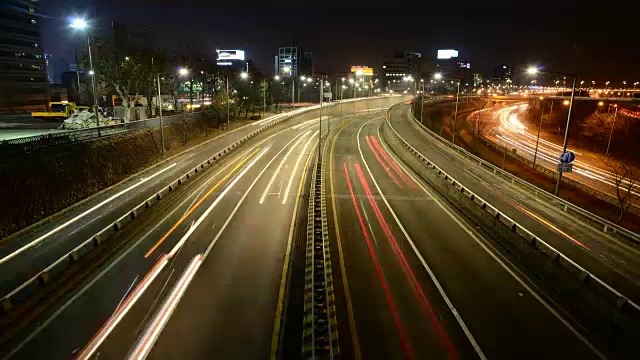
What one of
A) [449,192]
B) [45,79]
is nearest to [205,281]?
[449,192]

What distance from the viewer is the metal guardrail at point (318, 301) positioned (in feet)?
36.0

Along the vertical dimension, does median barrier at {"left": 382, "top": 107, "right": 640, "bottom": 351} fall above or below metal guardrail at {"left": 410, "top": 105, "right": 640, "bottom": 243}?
below

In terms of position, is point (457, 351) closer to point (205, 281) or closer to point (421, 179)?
point (205, 281)

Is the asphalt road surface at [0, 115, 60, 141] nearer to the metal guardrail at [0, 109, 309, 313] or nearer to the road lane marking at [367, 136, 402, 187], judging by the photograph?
the metal guardrail at [0, 109, 309, 313]

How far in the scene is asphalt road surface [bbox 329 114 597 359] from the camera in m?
12.1

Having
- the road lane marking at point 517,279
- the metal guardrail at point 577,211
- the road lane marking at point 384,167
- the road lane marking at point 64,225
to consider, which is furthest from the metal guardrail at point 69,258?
the metal guardrail at point 577,211

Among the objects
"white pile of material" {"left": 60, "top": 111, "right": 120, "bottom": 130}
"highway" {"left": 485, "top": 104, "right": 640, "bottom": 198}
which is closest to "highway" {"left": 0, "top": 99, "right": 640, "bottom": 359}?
"white pile of material" {"left": 60, "top": 111, "right": 120, "bottom": 130}

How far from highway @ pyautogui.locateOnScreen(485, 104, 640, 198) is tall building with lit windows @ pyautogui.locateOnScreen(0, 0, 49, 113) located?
106959 mm

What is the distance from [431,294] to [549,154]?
58870mm

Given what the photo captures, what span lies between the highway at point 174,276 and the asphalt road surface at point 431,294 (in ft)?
10.9

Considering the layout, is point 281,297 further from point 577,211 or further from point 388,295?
point 577,211

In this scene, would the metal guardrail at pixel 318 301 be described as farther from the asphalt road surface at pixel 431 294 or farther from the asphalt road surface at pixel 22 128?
the asphalt road surface at pixel 22 128

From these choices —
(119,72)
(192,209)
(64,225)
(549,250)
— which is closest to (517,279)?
(549,250)

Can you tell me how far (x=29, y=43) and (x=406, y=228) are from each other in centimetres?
11851
